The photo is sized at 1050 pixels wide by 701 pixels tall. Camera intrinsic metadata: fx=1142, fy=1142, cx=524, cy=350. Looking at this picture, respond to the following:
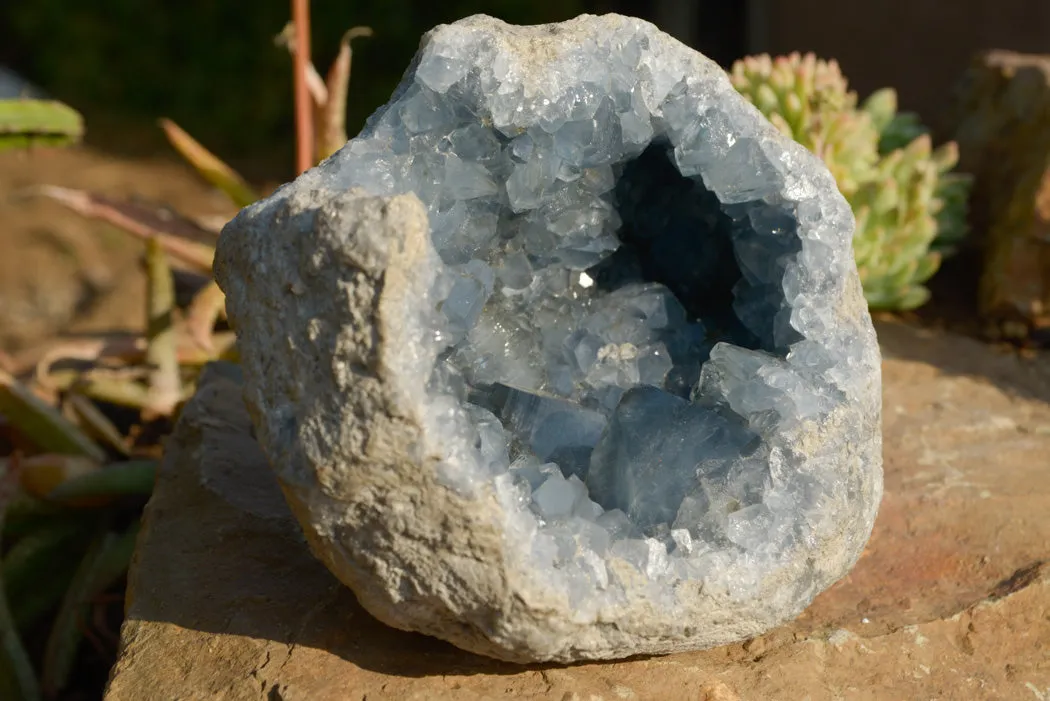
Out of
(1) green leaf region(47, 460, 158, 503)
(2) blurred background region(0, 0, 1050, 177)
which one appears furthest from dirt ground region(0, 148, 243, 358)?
(1) green leaf region(47, 460, 158, 503)

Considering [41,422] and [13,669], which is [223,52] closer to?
[41,422]

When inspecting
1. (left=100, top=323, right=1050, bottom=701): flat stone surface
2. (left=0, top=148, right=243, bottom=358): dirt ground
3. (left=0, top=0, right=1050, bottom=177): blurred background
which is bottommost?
(left=0, top=148, right=243, bottom=358): dirt ground

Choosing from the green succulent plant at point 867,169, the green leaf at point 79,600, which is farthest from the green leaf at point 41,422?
the green succulent plant at point 867,169

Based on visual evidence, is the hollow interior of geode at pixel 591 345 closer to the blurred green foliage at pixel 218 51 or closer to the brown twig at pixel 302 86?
the brown twig at pixel 302 86

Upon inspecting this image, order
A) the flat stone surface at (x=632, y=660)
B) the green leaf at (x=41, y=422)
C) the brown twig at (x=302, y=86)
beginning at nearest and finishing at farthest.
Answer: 1. the flat stone surface at (x=632, y=660)
2. the green leaf at (x=41, y=422)
3. the brown twig at (x=302, y=86)

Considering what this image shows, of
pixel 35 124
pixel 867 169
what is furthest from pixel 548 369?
pixel 35 124

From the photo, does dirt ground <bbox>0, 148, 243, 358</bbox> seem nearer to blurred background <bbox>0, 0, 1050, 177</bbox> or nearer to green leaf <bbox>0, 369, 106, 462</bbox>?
blurred background <bbox>0, 0, 1050, 177</bbox>
